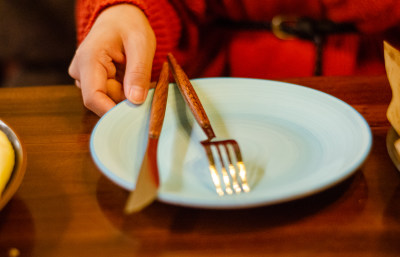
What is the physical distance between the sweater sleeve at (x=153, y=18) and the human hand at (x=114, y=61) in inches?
1.6

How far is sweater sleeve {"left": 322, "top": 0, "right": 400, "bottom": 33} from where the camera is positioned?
2.28ft

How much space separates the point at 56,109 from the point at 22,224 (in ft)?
0.77

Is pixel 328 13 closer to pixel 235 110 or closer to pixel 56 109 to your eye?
pixel 235 110

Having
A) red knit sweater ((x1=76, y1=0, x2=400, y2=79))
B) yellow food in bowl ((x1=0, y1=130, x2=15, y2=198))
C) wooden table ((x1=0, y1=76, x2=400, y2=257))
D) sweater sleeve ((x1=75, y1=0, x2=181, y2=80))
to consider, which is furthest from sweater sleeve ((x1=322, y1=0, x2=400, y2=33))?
yellow food in bowl ((x1=0, y1=130, x2=15, y2=198))

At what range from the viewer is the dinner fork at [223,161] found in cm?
32

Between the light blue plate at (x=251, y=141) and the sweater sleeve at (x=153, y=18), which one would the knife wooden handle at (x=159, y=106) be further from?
the sweater sleeve at (x=153, y=18)

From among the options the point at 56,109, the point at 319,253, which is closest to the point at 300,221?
the point at 319,253

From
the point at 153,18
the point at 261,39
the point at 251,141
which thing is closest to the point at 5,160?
the point at 251,141

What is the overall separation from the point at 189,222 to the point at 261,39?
0.58 meters

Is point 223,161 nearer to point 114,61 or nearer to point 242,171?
point 242,171

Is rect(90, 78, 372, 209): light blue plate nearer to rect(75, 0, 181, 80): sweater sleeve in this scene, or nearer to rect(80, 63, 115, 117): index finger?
rect(80, 63, 115, 117): index finger

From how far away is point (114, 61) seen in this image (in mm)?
550

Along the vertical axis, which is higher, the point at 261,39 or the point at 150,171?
the point at 150,171

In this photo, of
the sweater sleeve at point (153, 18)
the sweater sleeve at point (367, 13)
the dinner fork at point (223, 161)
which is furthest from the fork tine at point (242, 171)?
the sweater sleeve at point (367, 13)
